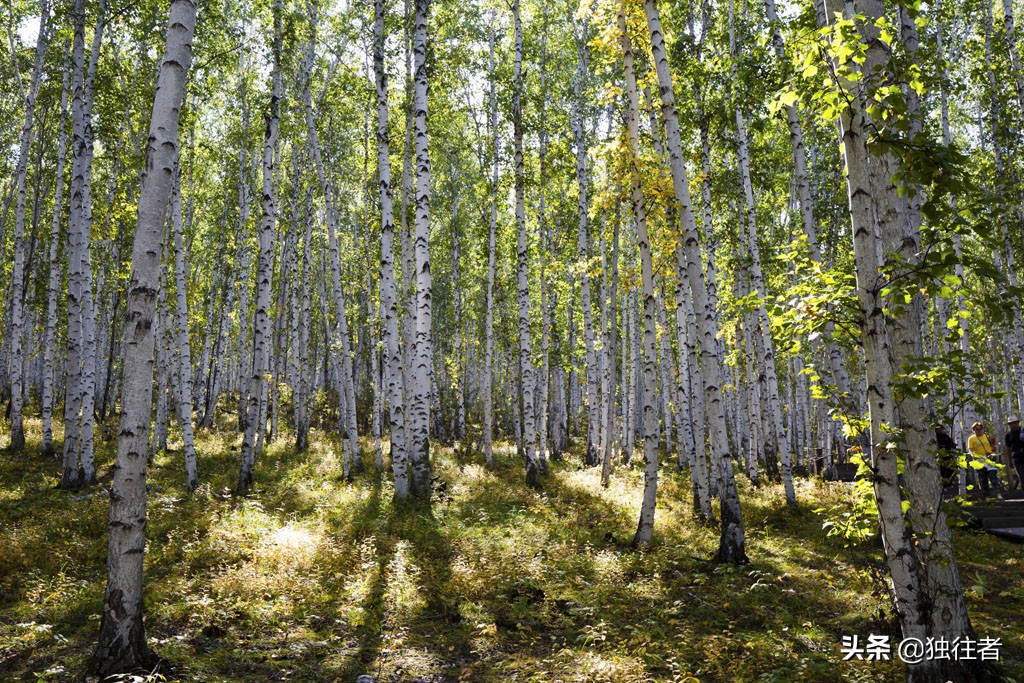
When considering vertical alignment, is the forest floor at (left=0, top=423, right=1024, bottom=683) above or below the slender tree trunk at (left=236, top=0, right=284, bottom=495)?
below

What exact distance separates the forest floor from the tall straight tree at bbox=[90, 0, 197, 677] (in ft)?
1.98

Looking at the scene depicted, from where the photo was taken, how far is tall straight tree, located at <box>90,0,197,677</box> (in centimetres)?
494

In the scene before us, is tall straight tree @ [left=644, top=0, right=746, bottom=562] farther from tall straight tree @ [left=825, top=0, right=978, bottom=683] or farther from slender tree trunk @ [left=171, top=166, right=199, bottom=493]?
slender tree trunk @ [left=171, top=166, right=199, bottom=493]

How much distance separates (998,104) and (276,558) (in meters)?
22.5

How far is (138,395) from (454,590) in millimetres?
5385

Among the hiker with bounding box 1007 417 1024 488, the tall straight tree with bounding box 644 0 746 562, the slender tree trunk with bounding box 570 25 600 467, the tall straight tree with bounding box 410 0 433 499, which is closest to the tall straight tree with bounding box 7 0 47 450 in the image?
the tall straight tree with bounding box 410 0 433 499

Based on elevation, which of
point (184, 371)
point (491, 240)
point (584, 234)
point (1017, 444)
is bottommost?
point (1017, 444)

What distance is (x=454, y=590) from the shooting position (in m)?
8.60

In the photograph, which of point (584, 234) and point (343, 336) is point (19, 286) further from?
point (584, 234)

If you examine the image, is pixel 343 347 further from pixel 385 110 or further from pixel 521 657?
pixel 521 657

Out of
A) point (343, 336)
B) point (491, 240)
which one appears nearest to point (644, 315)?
point (491, 240)

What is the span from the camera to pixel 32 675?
5.18 m

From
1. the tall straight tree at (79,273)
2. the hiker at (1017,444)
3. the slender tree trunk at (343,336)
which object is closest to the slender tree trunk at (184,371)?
the tall straight tree at (79,273)

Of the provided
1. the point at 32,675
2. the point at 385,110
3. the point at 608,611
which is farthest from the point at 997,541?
the point at 385,110
